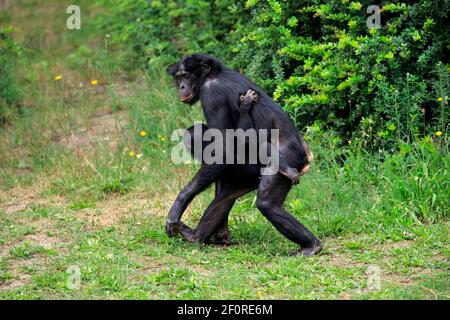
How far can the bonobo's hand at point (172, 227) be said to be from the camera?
6992 millimetres

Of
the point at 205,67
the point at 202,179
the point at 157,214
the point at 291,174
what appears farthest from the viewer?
the point at 157,214

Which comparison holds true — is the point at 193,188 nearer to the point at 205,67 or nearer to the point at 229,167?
the point at 229,167

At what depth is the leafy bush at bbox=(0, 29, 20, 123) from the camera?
36.4ft

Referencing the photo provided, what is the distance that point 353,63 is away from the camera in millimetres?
8625

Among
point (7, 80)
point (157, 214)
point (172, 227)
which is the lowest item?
point (157, 214)

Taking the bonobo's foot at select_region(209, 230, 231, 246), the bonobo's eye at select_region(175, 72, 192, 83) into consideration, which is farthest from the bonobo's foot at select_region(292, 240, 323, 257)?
the bonobo's eye at select_region(175, 72, 192, 83)

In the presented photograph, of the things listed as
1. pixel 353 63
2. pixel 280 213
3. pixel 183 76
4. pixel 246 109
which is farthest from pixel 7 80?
pixel 280 213

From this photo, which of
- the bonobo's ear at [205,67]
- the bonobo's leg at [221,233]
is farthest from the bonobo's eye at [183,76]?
the bonobo's leg at [221,233]

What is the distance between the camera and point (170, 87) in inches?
428

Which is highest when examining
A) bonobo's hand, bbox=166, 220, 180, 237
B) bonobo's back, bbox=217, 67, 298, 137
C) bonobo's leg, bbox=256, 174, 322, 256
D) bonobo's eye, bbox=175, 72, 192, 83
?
bonobo's eye, bbox=175, 72, 192, 83

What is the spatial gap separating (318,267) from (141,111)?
4.67 m

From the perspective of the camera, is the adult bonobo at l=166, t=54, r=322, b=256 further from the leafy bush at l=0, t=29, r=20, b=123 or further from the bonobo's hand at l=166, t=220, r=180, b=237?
the leafy bush at l=0, t=29, r=20, b=123

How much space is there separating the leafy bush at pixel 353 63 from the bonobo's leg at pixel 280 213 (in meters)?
2.08

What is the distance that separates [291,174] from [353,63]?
8.16ft
